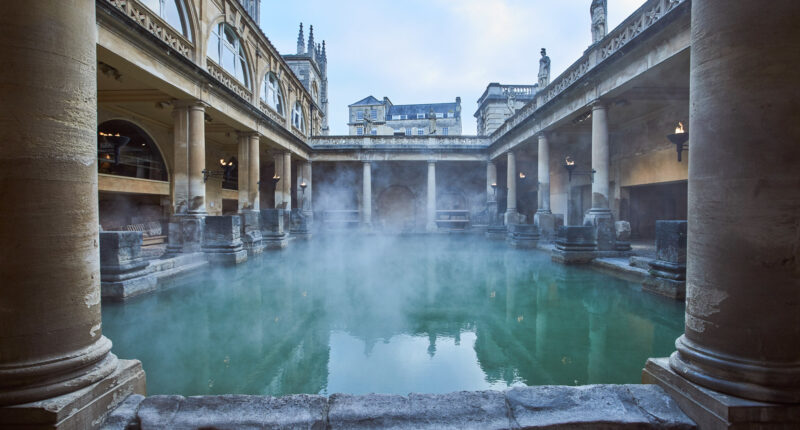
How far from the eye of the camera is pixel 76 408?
184cm

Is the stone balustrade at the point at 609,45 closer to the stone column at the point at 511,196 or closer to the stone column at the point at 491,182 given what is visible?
the stone column at the point at 511,196

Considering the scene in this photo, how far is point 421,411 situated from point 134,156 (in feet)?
48.1

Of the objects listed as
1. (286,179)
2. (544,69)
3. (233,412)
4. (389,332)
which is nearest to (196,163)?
(286,179)

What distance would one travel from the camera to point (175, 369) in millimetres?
3117

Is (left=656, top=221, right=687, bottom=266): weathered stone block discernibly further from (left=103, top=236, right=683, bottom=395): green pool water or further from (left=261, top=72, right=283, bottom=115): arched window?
(left=261, top=72, right=283, bottom=115): arched window

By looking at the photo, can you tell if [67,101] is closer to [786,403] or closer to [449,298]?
[786,403]

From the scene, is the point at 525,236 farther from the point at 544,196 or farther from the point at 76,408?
the point at 76,408

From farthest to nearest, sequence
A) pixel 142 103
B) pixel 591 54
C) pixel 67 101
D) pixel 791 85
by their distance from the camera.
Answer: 1. pixel 142 103
2. pixel 591 54
3. pixel 67 101
4. pixel 791 85

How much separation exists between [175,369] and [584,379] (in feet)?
11.2

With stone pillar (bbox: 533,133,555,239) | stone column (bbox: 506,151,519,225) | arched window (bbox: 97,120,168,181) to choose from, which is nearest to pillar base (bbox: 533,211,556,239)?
stone pillar (bbox: 533,133,555,239)

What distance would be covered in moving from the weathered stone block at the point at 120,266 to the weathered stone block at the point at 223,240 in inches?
120

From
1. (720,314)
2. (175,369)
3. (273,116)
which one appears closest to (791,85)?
(720,314)

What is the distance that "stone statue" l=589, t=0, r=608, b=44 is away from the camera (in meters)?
9.77

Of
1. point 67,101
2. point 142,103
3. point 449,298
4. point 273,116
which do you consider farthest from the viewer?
point 273,116
